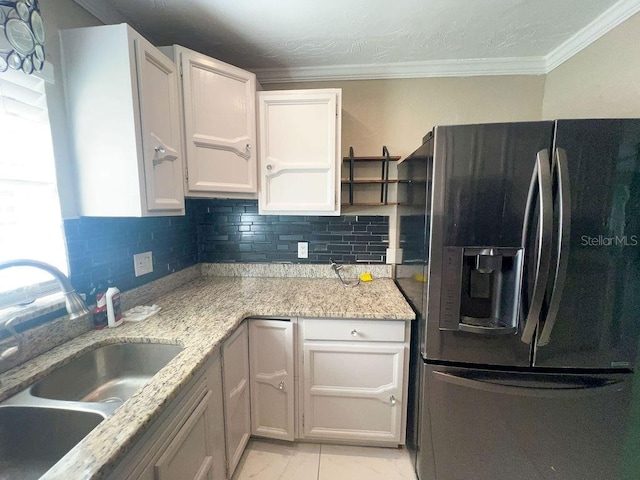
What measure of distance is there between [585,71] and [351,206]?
150cm

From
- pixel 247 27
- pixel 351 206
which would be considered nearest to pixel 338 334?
pixel 351 206

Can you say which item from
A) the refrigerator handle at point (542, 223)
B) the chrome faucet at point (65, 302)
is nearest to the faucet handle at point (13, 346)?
the chrome faucet at point (65, 302)

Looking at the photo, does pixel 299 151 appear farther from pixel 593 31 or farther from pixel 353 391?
pixel 593 31

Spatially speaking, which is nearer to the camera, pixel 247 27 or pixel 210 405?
pixel 210 405

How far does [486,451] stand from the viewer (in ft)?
3.82

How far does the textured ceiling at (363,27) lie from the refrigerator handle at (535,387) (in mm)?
1679

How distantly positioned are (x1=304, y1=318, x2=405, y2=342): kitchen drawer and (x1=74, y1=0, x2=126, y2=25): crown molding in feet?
5.67

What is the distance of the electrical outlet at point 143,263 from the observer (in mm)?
Answer: 1427

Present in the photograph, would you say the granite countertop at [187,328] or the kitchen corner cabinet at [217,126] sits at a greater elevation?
the kitchen corner cabinet at [217,126]

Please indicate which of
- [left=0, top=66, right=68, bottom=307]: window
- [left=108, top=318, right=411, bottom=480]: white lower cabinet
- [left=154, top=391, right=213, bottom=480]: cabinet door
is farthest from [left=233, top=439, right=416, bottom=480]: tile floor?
[left=0, top=66, right=68, bottom=307]: window

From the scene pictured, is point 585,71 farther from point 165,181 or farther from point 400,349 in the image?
point 165,181

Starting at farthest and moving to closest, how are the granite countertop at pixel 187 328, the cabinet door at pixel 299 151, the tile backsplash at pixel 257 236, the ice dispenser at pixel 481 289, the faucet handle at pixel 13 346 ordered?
1. the tile backsplash at pixel 257 236
2. the cabinet door at pixel 299 151
3. the ice dispenser at pixel 481 289
4. the faucet handle at pixel 13 346
5. the granite countertop at pixel 187 328

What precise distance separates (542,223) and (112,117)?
1694 millimetres

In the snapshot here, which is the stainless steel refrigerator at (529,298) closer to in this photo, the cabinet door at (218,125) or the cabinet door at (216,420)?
the cabinet door at (216,420)
